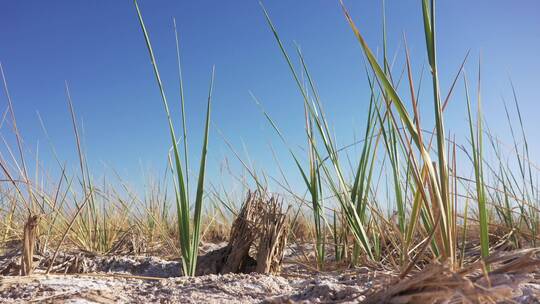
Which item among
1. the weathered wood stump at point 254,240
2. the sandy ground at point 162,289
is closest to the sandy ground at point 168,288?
the sandy ground at point 162,289

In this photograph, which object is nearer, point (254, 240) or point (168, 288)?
point (168, 288)

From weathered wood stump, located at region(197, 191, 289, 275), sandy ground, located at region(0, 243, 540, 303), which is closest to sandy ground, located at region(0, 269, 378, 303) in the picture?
sandy ground, located at region(0, 243, 540, 303)

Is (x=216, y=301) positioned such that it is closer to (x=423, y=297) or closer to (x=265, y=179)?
(x=423, y=297)

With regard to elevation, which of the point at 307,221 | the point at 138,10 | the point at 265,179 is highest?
the point at 138,10

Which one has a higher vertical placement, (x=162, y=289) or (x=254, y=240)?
(x=254, y=240)

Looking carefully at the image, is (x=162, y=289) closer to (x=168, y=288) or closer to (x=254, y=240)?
(x=168, y=288)

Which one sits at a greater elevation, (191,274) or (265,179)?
(265,179)

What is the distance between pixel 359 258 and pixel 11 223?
2.36 m

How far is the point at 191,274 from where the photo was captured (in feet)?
4.46

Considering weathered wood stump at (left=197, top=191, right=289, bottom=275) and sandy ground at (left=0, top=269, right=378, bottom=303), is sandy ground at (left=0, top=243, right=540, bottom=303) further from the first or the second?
weathered wood stump at (left=197, top=191, right=289, bottom=275)

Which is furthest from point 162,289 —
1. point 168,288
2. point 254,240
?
point 254,240

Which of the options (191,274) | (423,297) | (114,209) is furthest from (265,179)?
(114,209)

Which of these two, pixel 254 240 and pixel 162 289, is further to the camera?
pixel 254 240

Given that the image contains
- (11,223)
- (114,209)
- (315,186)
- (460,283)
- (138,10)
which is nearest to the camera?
(460,283)
